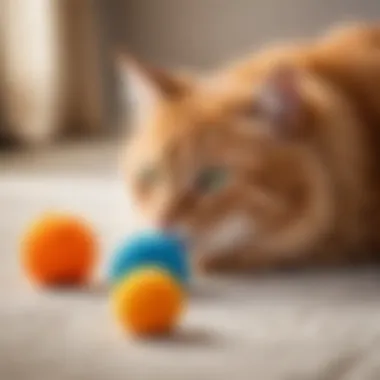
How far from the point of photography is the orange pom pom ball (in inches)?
58.0

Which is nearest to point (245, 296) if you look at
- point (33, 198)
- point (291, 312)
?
point (291, 312)

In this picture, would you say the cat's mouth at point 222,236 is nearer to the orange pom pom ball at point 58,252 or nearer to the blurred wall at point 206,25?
the orange pom pom ball at point 58,252

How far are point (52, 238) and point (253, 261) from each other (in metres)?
0.30

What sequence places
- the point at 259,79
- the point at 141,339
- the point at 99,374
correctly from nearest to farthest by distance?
1. the point at 99,374
2. the point at 141,339
3. the point at 259,79

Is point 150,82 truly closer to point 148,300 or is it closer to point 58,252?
point 58,252

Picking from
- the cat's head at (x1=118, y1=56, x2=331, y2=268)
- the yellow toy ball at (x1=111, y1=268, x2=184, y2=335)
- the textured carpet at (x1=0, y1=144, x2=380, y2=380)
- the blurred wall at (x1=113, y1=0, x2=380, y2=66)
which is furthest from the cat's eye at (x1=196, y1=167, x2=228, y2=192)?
the blurred wall at (x1=113, y1=0, x2=380, y2=66)

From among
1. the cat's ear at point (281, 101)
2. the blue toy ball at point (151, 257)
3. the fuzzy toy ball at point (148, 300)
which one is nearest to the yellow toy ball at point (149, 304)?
the fuzzy toy ball at point (148, 300)

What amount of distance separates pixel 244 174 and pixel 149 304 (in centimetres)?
32

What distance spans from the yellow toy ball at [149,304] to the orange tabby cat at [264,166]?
234 millimetres

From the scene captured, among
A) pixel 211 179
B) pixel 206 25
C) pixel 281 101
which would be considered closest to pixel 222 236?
pixel 211 179

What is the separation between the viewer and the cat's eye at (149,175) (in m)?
1.57

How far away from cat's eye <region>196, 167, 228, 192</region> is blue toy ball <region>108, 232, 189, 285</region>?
0.09 meters

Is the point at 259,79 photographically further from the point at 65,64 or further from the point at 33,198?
the point at 65,64

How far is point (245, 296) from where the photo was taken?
1455mm
